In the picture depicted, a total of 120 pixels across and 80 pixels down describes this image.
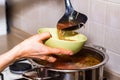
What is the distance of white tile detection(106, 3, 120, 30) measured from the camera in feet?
2.83

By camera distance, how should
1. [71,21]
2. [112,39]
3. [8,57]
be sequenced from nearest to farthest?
1. [8,57]
2. [71,21]
3. [112,39]

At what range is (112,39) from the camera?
903 mm

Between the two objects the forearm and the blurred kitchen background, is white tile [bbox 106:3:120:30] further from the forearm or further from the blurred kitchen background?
the forearm

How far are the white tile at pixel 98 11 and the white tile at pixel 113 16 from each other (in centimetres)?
2

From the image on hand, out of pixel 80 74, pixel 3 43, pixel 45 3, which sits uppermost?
pixel 45 3

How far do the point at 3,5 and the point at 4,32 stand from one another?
17 centimetres

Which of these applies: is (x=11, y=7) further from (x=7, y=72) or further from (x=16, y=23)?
(x=7, y=72)

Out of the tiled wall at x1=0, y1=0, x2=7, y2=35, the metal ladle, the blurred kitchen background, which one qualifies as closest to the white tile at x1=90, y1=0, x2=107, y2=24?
the blurred kitchen background

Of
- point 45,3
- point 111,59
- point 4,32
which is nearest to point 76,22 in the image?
point 111,59

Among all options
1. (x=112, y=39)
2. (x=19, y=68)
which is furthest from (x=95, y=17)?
(x=19, y=68)

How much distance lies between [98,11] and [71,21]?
19 centimetres

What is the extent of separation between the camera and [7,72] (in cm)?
95

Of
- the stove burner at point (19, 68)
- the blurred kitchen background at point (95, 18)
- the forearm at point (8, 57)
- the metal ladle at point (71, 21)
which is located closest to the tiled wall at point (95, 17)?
the blurred kitchen background at point (95, 18)

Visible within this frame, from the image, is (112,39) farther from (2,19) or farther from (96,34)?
(2,19)
